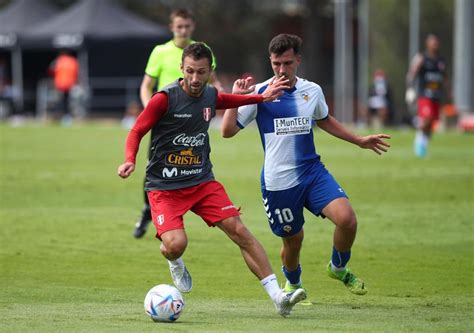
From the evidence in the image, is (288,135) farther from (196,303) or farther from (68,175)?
(68,175)

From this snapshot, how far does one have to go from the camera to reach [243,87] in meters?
9.64

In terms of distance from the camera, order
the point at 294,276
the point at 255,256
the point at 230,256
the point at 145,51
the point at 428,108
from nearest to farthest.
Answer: the point at 255,256 → the point at 294,276 → the point at 230,256 → the point at 428,108 → the point at 145,51

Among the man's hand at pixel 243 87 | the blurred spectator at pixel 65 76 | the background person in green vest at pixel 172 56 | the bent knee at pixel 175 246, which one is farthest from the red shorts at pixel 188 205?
the blurred spectator at pixel 65 76

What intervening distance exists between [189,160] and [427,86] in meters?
18.3

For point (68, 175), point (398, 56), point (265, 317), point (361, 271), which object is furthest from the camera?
point (398, 56)

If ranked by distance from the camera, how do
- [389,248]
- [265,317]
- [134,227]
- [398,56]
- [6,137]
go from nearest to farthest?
[265,317] → [389,248] → [134,227] → [6,137] → [398,56]

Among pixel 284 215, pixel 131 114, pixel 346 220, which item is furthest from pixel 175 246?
pixel 131 114

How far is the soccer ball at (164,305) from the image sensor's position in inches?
346

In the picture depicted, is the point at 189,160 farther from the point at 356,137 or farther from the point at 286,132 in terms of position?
the point at 356,137

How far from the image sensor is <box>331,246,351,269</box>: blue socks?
9973mm

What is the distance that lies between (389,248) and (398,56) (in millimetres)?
39466

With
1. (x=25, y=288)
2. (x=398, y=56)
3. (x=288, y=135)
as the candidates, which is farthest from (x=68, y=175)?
(x=398, y=56)

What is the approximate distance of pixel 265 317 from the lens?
9.16 metres

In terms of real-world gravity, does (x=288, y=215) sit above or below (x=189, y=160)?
below
